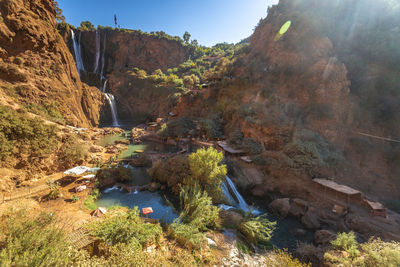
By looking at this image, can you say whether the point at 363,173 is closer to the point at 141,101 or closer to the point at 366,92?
the point at 366,92

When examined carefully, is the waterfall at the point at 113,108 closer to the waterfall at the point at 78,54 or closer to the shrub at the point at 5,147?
the waterfall at the point at 78,54

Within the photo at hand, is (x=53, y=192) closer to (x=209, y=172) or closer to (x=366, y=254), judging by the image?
(x=209, y=172)

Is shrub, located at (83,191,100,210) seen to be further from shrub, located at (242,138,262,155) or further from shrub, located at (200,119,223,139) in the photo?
shrub, located at (200,119,223,139)

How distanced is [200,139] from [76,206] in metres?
15.7

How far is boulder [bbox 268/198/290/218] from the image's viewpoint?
11022mm

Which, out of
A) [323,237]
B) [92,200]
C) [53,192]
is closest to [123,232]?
[92,200]

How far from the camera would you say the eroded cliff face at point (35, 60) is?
14930 millimetres

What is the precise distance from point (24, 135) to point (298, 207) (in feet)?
66.8

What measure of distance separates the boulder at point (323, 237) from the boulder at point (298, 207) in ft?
6.03

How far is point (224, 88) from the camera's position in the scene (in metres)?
24.0

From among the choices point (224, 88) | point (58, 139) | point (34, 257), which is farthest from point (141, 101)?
point (34, 257)

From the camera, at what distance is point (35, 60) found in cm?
1772

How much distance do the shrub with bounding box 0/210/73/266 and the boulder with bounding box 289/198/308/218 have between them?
1277 cm

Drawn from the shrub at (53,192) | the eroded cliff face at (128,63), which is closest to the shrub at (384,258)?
the shrub at (53,192)
